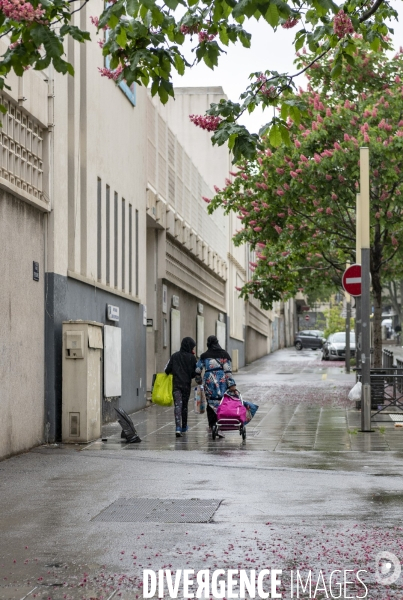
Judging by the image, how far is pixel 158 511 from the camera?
973 centimetres

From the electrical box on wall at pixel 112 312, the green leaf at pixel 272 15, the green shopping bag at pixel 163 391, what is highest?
the green leaf at pixel 272 15

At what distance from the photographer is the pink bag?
16500 mm

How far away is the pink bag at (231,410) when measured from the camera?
1650 centimetres

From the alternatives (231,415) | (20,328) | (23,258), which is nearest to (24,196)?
(23,258)

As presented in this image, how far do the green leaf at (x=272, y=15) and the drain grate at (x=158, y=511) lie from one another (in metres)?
4.02

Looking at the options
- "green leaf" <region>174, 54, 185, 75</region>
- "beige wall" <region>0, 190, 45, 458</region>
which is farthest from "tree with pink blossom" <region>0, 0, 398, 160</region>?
"beige wall" <region>0, 190, 45, 458</region>

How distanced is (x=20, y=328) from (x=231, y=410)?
11.6 ft

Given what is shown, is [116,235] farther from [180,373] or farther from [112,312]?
[180,373]

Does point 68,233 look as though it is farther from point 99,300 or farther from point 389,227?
point 389,227

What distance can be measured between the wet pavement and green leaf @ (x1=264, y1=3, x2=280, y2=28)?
358 centimetres

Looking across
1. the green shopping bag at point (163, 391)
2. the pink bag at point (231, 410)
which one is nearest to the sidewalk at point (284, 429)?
the pink bag at point (231, 410)

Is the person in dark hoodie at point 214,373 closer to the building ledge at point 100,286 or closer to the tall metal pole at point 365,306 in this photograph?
the tall metal pole at point 365,306

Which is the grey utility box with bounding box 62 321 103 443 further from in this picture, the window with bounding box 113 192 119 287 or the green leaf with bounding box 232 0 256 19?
the green leaf with bounding box 232 0 256 19

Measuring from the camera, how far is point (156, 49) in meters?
8.81
